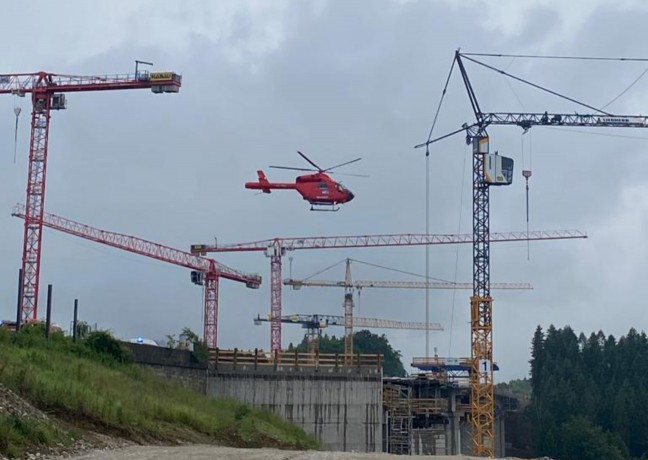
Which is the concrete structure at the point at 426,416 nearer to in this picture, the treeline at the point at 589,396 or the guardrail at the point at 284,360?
the guardrail at the point at 284,360

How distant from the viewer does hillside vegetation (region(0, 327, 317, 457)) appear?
115ft

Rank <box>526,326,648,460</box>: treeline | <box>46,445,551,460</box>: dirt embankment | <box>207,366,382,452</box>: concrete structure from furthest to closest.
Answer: <box>526,326,648,460</box>: treeline < <box>207,366,382,452</box>: concrete structure < <box>46,445,551,460</box>: dirt embankment

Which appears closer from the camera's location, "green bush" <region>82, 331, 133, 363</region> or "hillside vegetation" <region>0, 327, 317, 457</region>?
"hillside vegetation" <region>0, 327, 317, 457</region>

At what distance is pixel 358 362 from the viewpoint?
68250 mm

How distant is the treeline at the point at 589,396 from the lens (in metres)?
122

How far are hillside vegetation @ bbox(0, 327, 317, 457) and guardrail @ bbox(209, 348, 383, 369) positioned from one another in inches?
293

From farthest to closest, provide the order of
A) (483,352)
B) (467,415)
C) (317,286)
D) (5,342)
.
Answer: (317,286)
(467,415)
(483,352)
(5,342)

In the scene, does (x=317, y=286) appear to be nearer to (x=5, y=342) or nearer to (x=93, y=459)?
(x=5, y=342)

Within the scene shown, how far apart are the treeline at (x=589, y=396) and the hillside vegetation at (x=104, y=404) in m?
71.5

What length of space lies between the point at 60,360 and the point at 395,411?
4194 centimetres

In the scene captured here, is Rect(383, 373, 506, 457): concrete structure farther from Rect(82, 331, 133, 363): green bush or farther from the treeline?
Rect(82, 331, 133, 363): green bush

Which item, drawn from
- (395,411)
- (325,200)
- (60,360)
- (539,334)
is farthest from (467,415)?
(539,334)

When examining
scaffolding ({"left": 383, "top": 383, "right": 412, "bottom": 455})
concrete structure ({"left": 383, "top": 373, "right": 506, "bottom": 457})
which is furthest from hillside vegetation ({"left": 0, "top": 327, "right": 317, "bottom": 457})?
concrete structure ({"left": 383, "top": 373, "right": 506, "bottom": 457})

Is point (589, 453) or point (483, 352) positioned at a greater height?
point (483, 352)
